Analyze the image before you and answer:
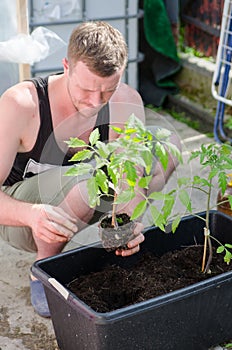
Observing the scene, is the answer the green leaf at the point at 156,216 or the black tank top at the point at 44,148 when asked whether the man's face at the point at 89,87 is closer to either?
the black tank top at the point at 44,148

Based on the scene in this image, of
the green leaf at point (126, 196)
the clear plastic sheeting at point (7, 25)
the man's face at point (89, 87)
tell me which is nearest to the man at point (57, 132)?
the man's face at point (89, 87)

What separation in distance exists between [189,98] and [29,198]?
7.62 feet

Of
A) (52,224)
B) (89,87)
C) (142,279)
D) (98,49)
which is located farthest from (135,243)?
(98,49)

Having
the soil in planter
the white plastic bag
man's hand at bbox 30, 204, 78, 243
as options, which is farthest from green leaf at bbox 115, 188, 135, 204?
the white plastic bag

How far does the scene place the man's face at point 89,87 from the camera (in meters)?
2.18

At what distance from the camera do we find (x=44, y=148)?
241 cm

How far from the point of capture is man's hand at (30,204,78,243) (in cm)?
210

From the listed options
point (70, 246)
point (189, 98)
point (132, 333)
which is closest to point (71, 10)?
point (189, 98)

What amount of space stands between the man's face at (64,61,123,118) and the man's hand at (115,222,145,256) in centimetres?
40

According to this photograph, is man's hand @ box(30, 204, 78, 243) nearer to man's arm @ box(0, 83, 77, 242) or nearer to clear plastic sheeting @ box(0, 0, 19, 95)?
man's arm @ box(0, 83, 77, 242)

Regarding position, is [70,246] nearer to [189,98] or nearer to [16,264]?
[16,264]

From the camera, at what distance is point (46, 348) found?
2.31 m

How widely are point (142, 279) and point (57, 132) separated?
56 cm

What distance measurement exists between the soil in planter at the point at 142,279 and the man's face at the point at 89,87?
1.73ft
